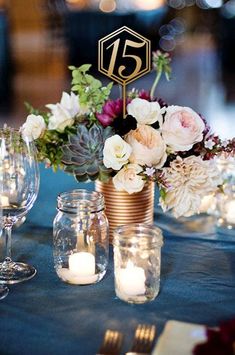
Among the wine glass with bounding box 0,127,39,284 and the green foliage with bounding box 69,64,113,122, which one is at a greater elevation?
the green foliage with bounding box 69,64,113,122

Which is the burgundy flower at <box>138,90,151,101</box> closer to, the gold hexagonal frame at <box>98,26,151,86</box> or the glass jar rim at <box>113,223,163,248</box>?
the gold hexagonal frame at <box>98,26,151,86</box>

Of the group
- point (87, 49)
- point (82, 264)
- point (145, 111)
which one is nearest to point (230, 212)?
point (145, 111)

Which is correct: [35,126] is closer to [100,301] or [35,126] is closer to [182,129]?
[182,129]

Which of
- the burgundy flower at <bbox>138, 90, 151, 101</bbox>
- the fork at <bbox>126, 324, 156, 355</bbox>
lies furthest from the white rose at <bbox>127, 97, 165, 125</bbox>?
the fork at <bbox>126, 324, 156, 355</bbox>

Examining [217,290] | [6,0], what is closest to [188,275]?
[217,290]

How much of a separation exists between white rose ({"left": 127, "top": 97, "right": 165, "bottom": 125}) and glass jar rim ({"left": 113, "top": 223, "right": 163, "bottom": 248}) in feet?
0.88

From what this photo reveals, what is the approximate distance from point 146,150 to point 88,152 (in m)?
0.13

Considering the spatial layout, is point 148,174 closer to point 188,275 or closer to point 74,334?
point 188,275

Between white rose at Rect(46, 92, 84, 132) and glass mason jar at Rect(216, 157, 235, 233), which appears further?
glass mason jar at Rect(216, 157, 235, 233)

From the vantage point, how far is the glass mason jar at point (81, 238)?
4.21ft

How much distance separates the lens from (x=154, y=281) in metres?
1.20

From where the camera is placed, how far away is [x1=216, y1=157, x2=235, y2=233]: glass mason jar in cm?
163

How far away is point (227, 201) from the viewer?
65.2 inches

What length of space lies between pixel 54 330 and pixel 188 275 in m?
0.35
